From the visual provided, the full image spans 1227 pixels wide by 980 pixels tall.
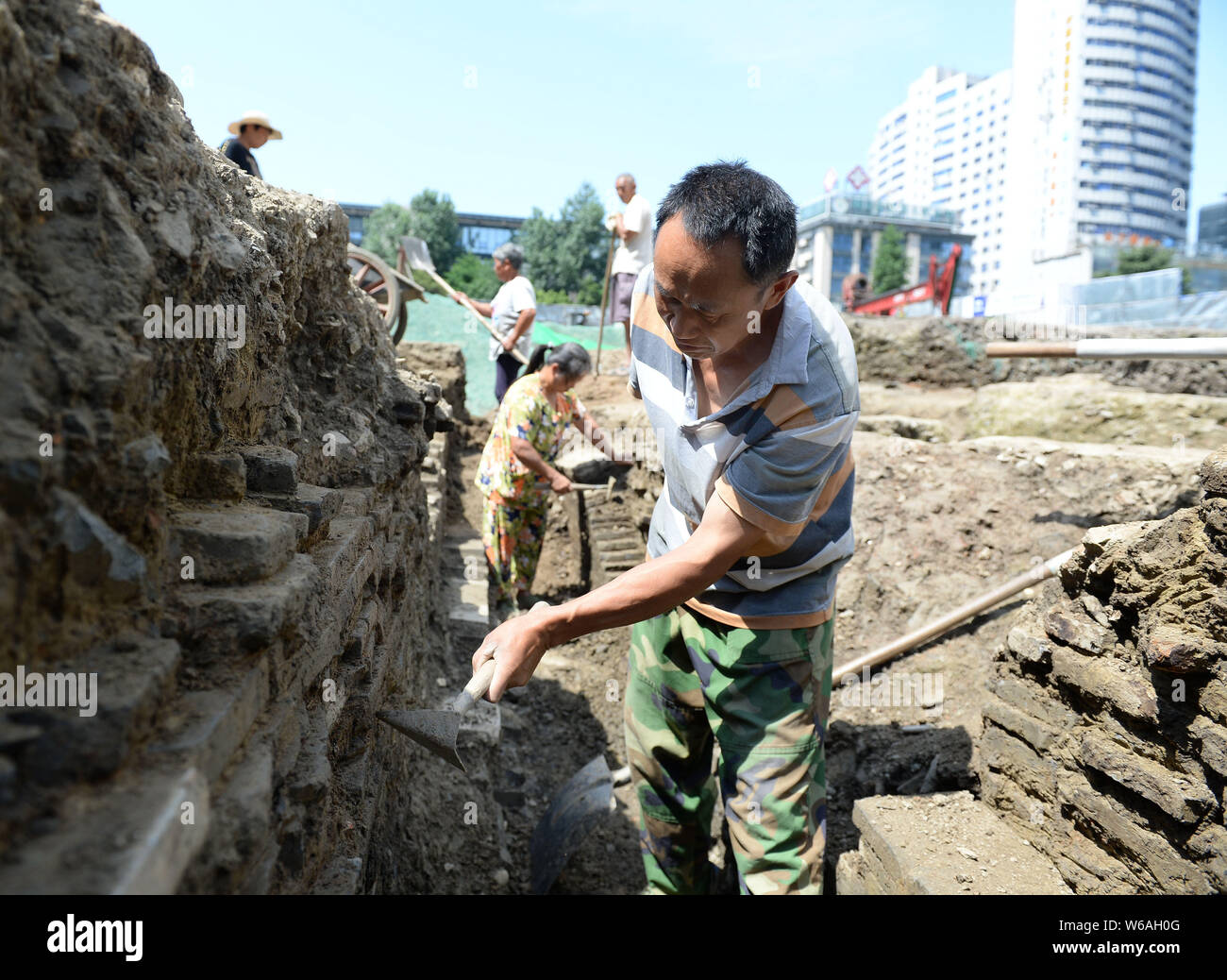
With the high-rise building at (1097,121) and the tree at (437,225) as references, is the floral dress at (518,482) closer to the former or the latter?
the tree at (437,225)

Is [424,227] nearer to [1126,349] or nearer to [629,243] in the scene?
[629,243]

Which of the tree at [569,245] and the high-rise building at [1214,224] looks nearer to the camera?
the tree at [569,245]

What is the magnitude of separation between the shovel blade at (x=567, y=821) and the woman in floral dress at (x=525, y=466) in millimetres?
1988

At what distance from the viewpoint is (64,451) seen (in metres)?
0.98

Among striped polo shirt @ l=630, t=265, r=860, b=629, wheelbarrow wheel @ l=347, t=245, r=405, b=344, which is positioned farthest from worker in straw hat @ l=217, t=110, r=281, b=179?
striped polo shirt @ l=630, t=265, r=860, b=629

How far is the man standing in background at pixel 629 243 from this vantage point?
6906 mm

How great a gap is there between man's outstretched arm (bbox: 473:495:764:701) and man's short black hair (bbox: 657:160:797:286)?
1.83 ft

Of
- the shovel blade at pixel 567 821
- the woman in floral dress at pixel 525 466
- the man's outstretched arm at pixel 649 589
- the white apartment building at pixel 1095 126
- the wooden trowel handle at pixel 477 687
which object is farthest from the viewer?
the white apartment building at pixel 1095 126

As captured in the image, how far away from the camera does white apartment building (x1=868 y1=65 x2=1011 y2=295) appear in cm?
7844

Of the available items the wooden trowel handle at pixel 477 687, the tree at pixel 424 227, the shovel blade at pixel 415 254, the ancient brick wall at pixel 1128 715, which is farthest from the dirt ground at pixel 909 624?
the tree at pixel 424 227

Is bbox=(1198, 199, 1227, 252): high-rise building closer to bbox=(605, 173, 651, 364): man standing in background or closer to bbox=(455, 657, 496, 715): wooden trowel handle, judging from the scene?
bbox=(605, 173, 651, 364): man standing in background

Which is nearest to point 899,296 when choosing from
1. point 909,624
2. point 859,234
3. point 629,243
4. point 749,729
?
point 629,243
